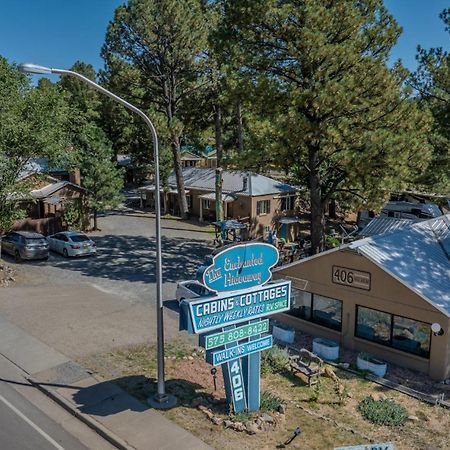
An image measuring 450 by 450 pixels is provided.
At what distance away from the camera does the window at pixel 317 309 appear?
20.0m

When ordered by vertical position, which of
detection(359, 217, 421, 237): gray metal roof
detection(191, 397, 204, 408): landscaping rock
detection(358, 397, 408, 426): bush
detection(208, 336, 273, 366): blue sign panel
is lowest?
detection(358, 397, 408, 426): bush

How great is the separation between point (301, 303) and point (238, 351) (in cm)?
810

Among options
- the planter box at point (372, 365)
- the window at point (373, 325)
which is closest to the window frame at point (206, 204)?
the window at point (373, 325)

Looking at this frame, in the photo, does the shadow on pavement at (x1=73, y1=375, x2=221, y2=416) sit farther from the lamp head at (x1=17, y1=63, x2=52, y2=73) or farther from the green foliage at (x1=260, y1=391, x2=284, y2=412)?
the lamp head at (x1=17, y1=63, x2=52, y2=73)

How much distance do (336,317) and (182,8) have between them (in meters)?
27.1

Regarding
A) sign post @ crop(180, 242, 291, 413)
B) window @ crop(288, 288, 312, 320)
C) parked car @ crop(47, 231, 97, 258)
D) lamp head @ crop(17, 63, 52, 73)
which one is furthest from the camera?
parked car @ crop(47, 231, 97, 258)

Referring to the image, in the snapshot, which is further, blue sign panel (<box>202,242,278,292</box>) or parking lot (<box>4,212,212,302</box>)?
parking lot (<box>4,212,212,302</box>)

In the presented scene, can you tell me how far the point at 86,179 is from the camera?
37219 mm

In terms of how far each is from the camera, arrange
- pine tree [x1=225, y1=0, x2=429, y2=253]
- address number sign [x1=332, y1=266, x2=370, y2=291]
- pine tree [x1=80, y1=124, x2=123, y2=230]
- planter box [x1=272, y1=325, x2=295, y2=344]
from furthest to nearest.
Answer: pine tree [x1=80, y1=124, x2=123, y2=230] → pine tree [x1=225, y1=0, x2=429, y2=253] → planter box [x1=272, y1=325, x2=295, y2=344] → address number sign [x1=332, y1=266, x2=370, y2=291]

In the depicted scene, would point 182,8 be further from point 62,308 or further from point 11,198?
point 62,308

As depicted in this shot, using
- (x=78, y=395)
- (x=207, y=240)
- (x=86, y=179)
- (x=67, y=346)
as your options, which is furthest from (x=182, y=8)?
(x=78, y=395)

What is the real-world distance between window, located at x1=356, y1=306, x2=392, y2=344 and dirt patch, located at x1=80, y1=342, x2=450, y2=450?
224 centimetres

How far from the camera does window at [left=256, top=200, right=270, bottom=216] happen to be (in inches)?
1586

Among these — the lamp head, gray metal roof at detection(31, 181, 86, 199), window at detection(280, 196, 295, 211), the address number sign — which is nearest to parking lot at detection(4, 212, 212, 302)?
gray metal roof at detection(31, 181, 86, 199)
